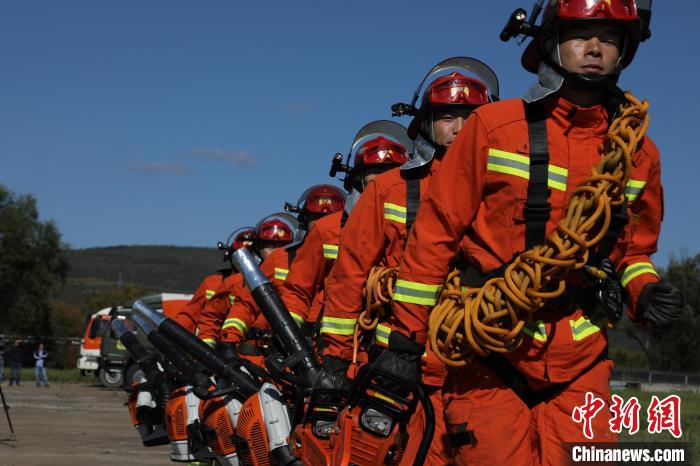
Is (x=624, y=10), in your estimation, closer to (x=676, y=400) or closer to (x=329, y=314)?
(x=676, y=400)

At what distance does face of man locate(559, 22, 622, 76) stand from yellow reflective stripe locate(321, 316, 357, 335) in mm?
2161

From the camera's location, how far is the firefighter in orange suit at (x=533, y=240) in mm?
4223

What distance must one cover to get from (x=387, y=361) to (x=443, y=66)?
3.29m

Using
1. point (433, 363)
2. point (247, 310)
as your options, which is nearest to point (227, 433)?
point (247, 310)

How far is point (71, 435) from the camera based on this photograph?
1664 centimetres

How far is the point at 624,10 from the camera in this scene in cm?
449

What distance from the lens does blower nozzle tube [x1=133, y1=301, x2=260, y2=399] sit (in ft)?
30.4

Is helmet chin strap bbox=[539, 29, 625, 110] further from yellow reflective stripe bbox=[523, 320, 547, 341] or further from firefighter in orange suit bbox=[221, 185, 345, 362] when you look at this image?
firefighter in orange suit bbox=[221, 185, 345, 362]

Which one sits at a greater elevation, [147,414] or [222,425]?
[222,425]

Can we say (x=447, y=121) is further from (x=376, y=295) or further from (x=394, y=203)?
(x=376, y=295)

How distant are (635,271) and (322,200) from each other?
6167mm

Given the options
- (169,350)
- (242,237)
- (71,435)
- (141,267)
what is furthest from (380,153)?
(141,267)

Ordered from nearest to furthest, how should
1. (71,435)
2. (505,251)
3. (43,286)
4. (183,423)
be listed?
(505,251), (183,423), (71,435), (43,286)

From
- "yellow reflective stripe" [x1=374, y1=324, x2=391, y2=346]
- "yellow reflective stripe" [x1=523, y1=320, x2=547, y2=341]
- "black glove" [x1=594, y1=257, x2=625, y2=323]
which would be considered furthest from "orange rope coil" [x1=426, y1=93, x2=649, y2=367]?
"yellow reflective stripe" [x1=374, y1=324, x2=391, y2=346]
